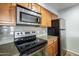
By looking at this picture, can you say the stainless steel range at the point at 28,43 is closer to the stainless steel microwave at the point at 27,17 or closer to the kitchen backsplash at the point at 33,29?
the kitchen backsplash at the point at 33,29

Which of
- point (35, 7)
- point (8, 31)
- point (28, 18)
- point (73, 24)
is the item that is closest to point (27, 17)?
point (28, 18)

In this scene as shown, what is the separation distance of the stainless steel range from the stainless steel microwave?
0.57 feet

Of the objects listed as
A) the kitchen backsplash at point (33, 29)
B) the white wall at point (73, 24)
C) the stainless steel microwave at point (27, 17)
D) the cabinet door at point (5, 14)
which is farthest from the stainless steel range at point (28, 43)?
the white wall at point (73, 24)

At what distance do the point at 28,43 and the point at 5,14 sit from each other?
55cm

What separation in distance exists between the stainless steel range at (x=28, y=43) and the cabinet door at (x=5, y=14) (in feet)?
1.04

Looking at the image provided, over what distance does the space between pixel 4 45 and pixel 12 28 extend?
0.24 metres

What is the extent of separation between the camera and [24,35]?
1334 millimetres

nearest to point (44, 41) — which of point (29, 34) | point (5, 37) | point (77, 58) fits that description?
point (29, 34)

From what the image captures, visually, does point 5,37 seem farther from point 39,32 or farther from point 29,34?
point 39,32

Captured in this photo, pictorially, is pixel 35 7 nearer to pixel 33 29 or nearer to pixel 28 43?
pixel 33 29

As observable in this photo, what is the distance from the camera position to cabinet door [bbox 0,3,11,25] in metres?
0.89

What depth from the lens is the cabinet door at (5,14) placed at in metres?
0.89

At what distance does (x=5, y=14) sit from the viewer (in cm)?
93

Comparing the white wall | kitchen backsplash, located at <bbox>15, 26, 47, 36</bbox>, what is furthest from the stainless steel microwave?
the white wall
